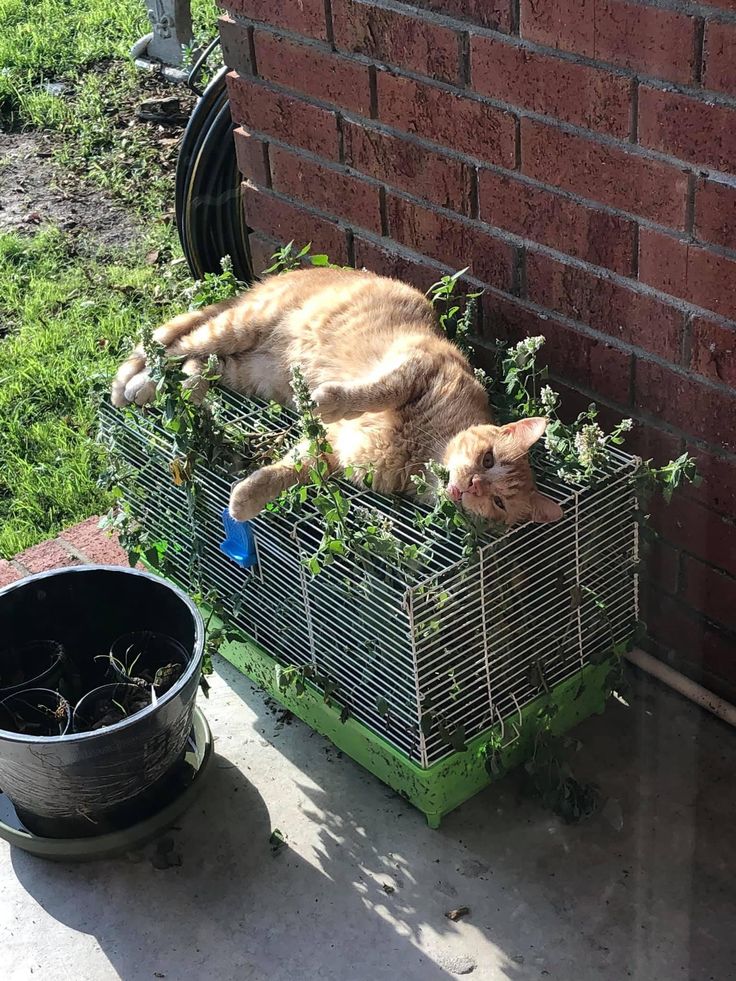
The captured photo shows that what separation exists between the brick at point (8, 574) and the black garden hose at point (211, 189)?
125 cm

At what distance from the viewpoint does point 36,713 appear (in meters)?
2.52

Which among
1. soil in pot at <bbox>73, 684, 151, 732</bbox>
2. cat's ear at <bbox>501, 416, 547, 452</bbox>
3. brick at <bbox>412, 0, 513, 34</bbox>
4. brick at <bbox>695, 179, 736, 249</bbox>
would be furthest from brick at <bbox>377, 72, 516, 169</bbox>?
soil in pot at <bbox>73, 684, 151, 732</bbox>

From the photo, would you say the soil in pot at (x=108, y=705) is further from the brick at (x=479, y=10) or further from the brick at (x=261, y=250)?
the brick at (x=479, y=10)

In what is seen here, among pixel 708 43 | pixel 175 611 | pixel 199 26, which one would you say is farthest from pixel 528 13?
pixel 199 26

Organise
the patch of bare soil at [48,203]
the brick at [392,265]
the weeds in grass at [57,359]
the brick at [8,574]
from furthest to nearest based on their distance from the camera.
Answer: the patch of bare soil at [48,203] → the weeds in grass at [57,359] → the brick at [8,574] → the brick at [392,265]

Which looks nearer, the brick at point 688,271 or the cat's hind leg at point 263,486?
the brick at point 688,271

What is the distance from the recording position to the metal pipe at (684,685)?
2.73 meters

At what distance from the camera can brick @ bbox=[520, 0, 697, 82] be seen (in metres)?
2.17

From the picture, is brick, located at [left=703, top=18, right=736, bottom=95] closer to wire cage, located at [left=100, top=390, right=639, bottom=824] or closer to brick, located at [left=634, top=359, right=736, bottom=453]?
brick, located at [left=634, top=359, right=736, bottom=453]

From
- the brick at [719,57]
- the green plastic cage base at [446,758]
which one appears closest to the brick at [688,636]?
the green plastic cage base at [446,758]

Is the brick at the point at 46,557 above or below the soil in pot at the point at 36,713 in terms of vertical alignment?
below

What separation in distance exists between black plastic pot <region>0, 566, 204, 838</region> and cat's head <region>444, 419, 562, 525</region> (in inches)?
24.4

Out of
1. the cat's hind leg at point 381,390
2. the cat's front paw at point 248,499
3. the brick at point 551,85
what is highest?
the brick at point 551,85

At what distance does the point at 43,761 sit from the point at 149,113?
13.6 ft
